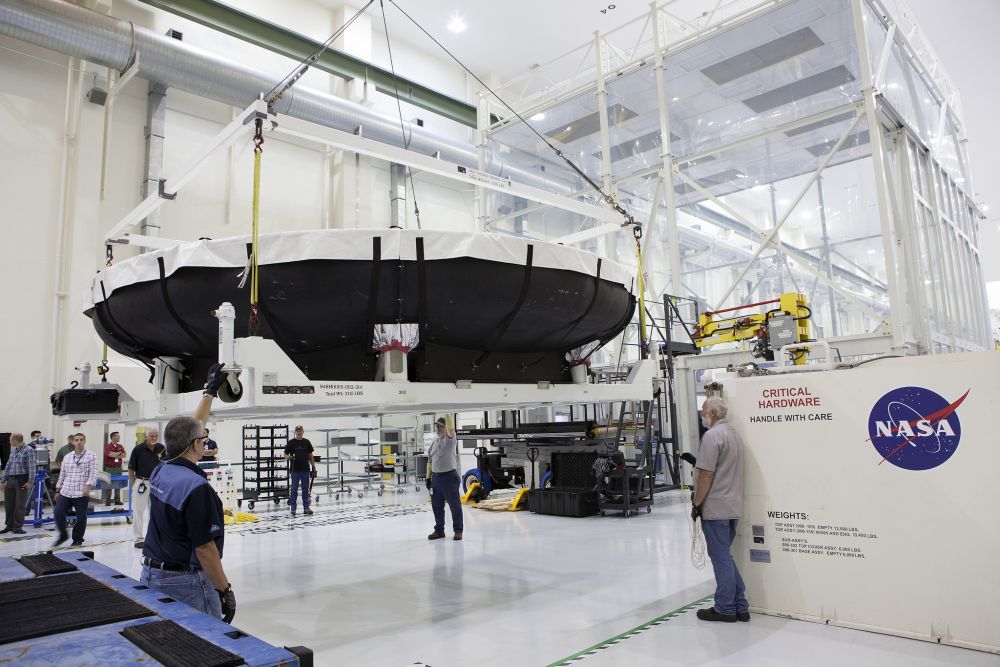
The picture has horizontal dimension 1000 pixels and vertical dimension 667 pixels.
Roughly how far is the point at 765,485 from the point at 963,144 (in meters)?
15.2

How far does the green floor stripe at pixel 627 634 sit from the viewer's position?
359cm

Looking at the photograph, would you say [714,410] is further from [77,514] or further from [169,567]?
[77,514]

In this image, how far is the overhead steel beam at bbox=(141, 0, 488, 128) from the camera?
1389cm

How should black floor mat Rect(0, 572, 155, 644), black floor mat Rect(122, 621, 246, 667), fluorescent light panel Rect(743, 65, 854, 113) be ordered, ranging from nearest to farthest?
A: black floor mat Rect(122, 621, 246, 667) < black floor mat Rect(0, 572, 155, 644) < fluorescent light panel Rect(743, 65, 854, 113)

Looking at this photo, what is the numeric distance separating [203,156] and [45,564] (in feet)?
8.43

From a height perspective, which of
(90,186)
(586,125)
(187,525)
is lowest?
(187,525)

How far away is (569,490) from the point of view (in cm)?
945

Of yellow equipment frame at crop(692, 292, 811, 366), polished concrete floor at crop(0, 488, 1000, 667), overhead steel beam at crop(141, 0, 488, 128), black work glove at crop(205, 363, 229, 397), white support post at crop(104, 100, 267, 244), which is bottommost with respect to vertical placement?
polished concrete floor at crop(0, 488, 1000, 667)

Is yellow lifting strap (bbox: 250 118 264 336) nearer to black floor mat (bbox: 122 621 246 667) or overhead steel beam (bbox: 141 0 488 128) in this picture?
black floor mat (bbox: 122 621 246 667)

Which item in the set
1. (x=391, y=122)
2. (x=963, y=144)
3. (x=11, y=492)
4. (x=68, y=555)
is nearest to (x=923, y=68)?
(x=963, y=144)

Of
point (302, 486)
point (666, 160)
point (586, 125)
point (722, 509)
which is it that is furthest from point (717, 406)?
point (586, 125)

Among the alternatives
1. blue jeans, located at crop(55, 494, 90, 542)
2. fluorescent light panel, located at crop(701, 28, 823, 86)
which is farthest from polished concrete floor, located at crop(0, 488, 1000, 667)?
fluorescent light panel, located at crop(701, 28, 823, 86)

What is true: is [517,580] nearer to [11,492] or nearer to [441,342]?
[441,342]

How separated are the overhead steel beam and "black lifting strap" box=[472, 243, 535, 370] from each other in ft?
31.6
